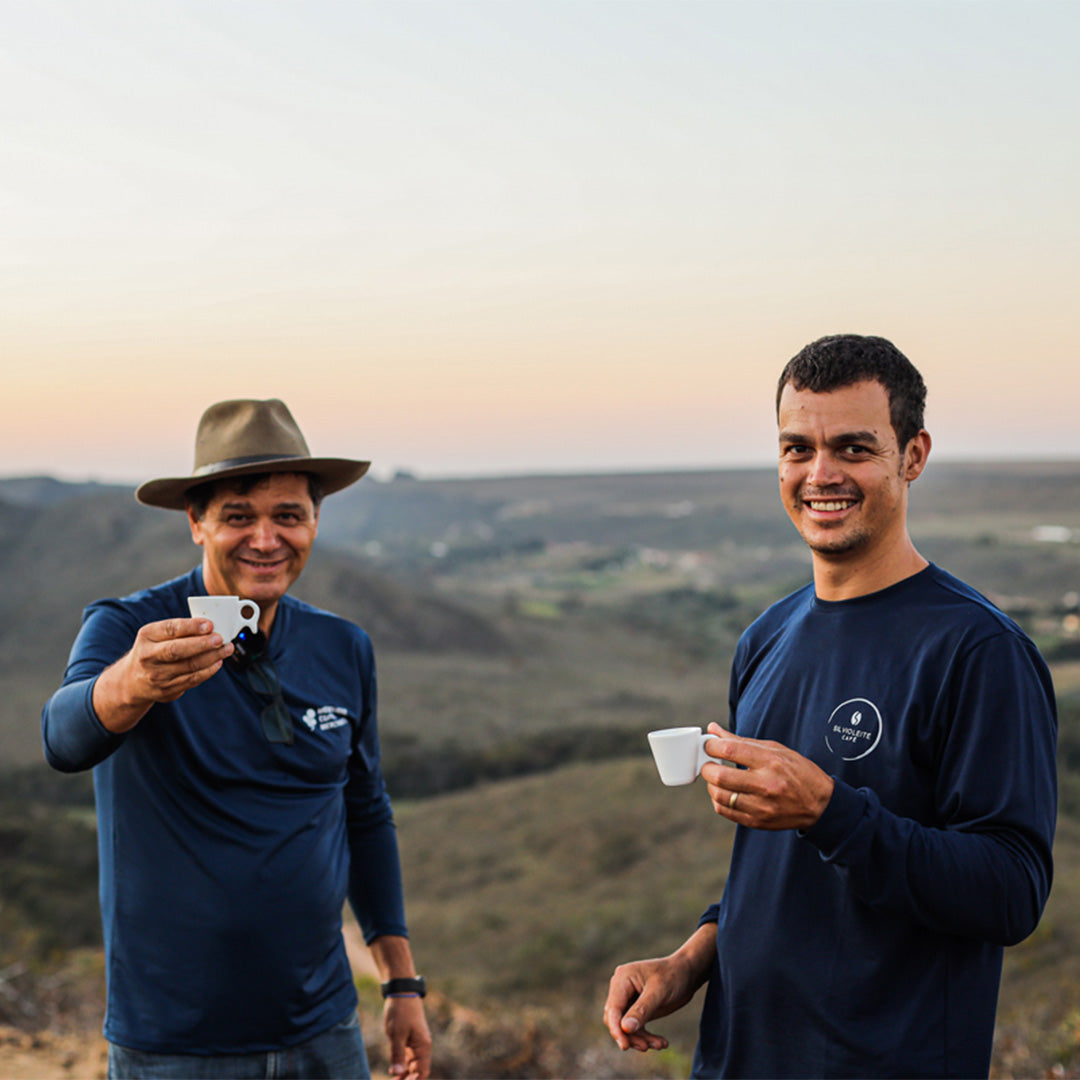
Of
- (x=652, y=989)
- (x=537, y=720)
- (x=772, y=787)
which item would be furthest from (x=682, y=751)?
(x=537, y=720)

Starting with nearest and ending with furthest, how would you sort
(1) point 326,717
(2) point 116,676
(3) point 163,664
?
1. (3) point 163,664
2. (2) point 116,676
3. (1) point 326,717

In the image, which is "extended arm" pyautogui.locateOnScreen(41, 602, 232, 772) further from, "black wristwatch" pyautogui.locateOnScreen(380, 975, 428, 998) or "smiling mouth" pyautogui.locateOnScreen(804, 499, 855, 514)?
"smiling mouth" pyautogui.locateOnScreen(804, 499, 855, 514)

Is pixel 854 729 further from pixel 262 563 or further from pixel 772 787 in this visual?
pixel 262 563

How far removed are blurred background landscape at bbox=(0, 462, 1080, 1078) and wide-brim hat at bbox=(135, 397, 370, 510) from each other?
5.71m

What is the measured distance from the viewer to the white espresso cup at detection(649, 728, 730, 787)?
82.4 inches

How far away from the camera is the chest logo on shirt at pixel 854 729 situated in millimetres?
2113

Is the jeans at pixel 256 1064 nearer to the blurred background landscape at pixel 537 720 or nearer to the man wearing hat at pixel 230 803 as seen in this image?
the man wearing hat at pixel 230 803

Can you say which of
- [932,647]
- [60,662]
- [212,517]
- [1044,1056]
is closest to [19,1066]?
[212,517]

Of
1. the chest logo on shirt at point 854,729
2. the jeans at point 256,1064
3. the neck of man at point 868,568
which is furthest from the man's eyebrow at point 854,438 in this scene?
the jeans at point 256,1064

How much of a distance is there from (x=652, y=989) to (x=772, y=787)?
78 cm

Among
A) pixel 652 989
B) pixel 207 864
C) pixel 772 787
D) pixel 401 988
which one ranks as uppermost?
pixel 772 787

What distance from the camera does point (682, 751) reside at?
2.10 metres

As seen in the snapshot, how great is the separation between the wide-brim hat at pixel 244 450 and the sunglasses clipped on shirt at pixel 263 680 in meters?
0.44

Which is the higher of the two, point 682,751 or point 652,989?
point 682,751
